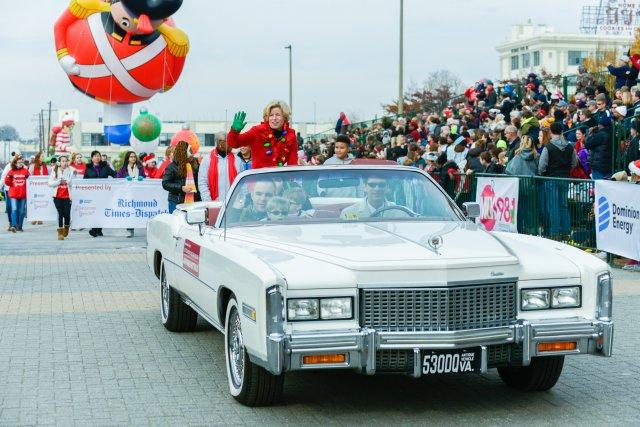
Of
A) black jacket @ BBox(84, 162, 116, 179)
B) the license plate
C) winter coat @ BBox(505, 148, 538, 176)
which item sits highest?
winter coat @ BBox(505, 148, 538, 176)

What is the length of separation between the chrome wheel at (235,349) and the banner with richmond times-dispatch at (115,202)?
49.5 ft

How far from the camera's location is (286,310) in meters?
6.03

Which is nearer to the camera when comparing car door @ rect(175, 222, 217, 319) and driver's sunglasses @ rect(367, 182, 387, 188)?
car door @ rect(175, 222, 217, 319)

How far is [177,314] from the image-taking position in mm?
9664

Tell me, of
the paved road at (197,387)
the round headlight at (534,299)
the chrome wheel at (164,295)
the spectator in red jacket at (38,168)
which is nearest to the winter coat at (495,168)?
the paved road at (197,387)

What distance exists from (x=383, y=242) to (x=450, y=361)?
0.97 metres

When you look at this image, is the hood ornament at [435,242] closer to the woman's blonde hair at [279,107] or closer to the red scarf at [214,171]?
the woman's blonde hair at [279,107]

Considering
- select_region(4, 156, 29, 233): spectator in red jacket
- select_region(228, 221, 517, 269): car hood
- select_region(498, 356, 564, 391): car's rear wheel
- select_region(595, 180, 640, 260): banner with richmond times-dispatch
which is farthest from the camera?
select_region(4, 156, 29, 233): spectator in red jacket

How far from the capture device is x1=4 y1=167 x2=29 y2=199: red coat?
81.3 ft

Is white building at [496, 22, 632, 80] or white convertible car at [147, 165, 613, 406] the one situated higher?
white building at [496, 22, 632, 80]

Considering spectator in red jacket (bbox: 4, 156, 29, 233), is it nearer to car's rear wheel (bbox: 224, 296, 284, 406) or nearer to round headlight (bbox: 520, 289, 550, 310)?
car's rear wheel (bbox: 224, 296, 284, 406)

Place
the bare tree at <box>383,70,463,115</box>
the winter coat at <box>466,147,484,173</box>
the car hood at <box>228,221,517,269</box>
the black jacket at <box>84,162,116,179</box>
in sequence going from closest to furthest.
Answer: the car hood at <box>228,221,517,269</box>, the winter coat at <box>466,147,484,173</box>, the black jacket at <box>84,162,116,179</box>, the bare tree at <box>383,70,463,115</box>

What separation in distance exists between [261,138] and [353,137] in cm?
2943

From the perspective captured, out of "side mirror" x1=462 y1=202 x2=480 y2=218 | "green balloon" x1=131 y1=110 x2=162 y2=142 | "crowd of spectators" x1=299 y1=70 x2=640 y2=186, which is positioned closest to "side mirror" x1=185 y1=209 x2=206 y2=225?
"side mirror" x1=462 y1=202 x2=480 y2=218
